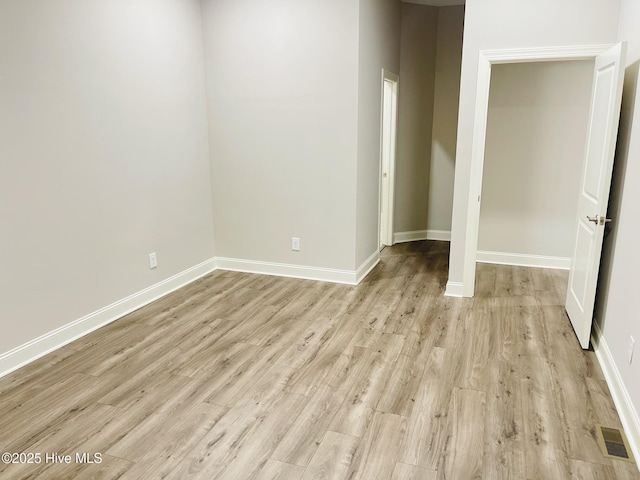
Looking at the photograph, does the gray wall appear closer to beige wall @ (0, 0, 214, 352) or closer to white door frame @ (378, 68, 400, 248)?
white door frame @ (378, 68, 400, 248)

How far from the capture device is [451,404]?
2508 mm

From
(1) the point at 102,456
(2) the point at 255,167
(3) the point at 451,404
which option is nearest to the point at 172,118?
(2) the point at 255,167

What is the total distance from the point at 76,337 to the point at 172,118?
194 centimetres

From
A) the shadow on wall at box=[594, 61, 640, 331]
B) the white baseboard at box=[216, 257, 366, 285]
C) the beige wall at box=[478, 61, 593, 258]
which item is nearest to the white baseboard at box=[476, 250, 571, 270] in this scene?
the beige wall at box=[478, 61, 593, 258]

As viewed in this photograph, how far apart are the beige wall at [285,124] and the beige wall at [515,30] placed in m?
0.91

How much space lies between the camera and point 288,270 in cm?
466

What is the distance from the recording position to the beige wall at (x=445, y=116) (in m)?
5.56

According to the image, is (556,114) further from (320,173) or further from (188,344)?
(188,344)

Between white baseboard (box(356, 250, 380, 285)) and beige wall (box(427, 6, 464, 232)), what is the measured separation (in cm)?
136

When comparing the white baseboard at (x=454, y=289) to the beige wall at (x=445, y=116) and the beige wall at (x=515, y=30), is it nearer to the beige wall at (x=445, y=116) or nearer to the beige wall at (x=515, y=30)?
the beige wall at (x=515, y=30)

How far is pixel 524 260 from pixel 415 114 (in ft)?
7.00

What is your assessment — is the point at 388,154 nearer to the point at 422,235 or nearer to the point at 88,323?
the point at 422,235

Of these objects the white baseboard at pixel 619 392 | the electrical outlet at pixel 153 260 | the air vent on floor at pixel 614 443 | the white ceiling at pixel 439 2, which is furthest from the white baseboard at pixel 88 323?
the white ceiling at pixel 439 2

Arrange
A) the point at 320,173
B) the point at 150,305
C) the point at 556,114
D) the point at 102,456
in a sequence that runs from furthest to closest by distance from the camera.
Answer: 1. the point at 556,114
2. the point at 320,173
3. the point at 150,305
4. the point at 102,456
